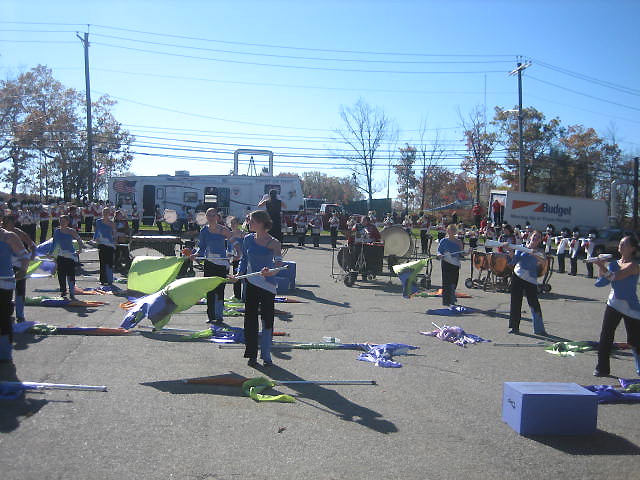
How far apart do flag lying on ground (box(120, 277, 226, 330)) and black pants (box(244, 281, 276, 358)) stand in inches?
29.1

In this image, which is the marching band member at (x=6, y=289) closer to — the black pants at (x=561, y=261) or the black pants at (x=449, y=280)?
the black pants at (x=449, y=280)

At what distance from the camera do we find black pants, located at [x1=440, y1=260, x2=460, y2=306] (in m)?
12.2

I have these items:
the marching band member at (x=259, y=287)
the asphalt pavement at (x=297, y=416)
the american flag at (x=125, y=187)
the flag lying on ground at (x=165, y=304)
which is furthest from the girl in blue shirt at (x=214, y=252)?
the american flag at (x=125, y=187)

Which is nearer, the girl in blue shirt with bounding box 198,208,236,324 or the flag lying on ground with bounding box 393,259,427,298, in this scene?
the girl in blue shirt with bounding box 198,208,236,324

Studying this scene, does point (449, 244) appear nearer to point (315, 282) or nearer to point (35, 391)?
point (315, 282)

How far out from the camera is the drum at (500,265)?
15555 millimetres

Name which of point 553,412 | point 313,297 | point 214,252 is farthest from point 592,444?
point 313,297

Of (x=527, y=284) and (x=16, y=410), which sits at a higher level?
(x=527, y=284)

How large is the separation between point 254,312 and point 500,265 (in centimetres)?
1021

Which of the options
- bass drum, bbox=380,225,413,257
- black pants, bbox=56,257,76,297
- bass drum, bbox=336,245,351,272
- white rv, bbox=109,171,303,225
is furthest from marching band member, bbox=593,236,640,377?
white rv, bbox=109,171,303,225

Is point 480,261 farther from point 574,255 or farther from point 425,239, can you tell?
point 425,239

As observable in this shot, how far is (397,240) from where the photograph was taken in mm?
17391

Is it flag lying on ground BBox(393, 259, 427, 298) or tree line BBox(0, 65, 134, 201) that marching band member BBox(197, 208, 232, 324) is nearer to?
flag lying on ground BBox(393, 259, 427, 298)

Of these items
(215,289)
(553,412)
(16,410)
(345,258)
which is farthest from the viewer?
(345,258)
